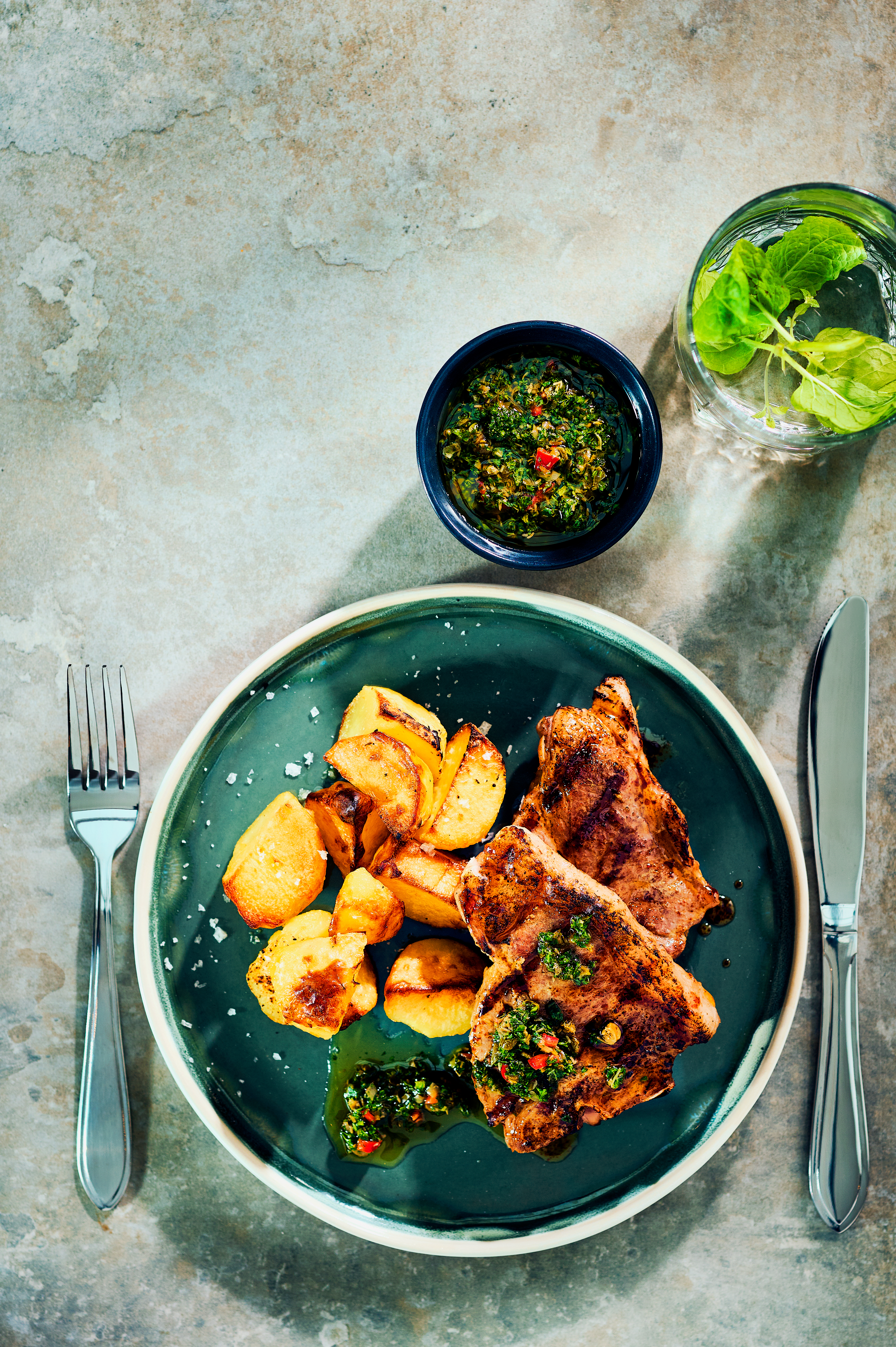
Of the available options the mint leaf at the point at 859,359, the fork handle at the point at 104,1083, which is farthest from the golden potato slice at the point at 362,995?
the mint leaf at the point at 859,359

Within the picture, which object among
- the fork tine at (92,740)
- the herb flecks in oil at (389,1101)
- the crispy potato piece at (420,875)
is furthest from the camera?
the fork tine at (92,740)

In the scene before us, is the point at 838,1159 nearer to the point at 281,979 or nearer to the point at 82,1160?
the point at 281,979

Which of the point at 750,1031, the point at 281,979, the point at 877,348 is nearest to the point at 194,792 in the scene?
the point at 281,979

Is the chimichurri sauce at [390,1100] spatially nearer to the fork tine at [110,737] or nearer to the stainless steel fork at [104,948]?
the stainless steel fork at [104,948]

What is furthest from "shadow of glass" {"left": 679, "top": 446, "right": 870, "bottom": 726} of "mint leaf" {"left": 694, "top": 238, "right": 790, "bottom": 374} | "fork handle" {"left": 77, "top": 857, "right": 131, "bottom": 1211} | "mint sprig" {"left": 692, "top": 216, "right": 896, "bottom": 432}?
"fork handle" {"left": 77, "top": 857, "right": 131, "bottom": 1211}

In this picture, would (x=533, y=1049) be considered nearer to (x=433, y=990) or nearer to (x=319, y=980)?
(x=433, y=990)

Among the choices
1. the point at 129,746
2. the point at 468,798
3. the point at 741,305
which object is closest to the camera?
the point at 741,305

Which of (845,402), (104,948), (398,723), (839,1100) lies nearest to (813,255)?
(845,402)
